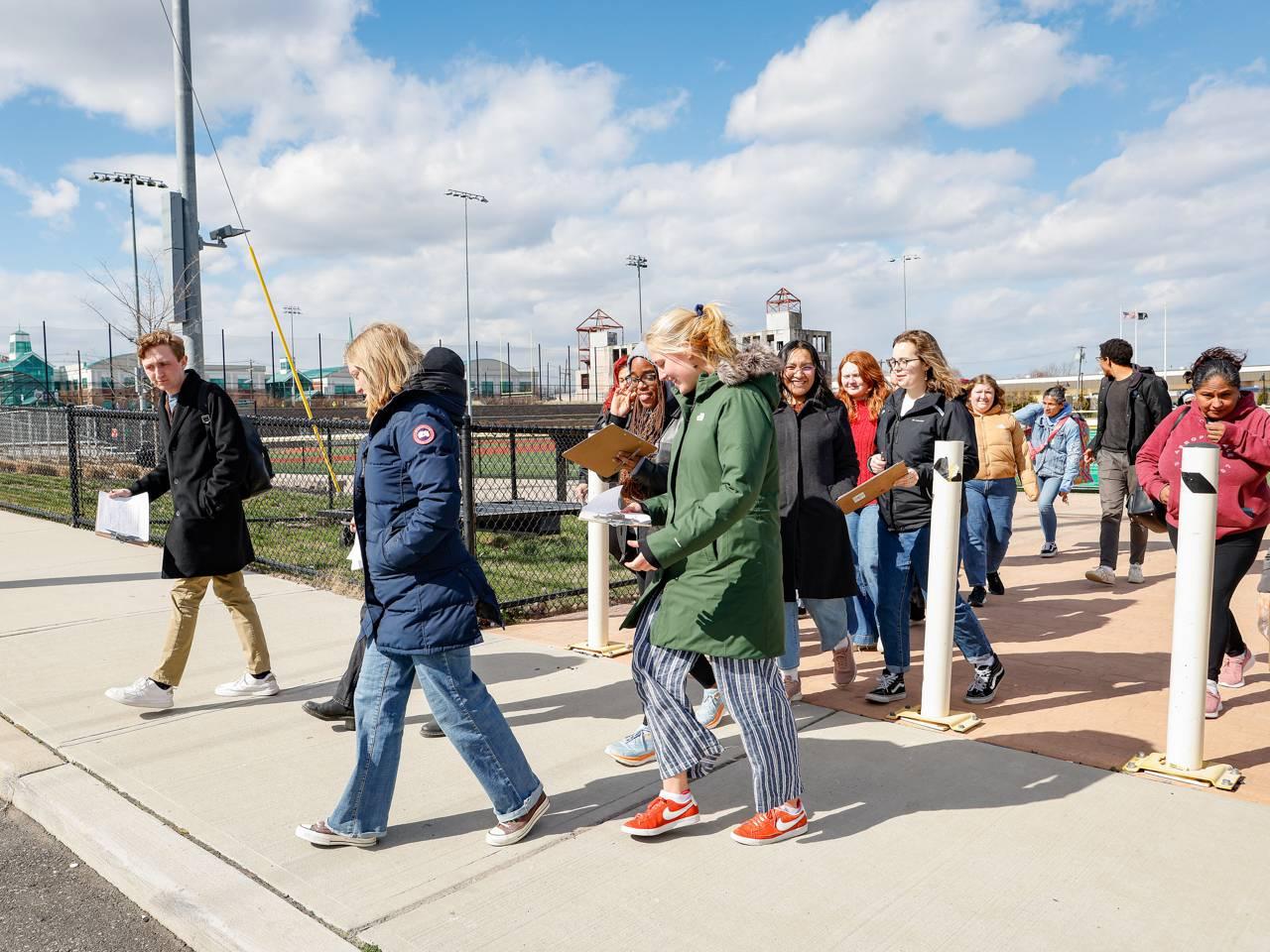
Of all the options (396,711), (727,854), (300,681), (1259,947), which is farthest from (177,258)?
(1259,947)

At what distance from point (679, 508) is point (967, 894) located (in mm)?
1430

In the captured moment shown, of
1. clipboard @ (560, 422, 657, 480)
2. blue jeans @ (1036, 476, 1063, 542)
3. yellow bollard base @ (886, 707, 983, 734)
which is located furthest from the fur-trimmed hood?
blue jeans @ (1036, 476, 1063, 542)

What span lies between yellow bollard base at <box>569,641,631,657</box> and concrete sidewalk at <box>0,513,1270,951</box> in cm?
71

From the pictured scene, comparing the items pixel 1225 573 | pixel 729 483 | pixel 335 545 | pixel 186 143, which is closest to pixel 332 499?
pixel 335 545

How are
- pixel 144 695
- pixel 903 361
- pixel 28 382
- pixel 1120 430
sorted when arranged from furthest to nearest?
pixel 28 382, pixel 1120 430, pixel 903 361, pixel 144 695

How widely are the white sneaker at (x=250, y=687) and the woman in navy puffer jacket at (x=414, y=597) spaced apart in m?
1.81

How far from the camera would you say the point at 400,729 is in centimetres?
321

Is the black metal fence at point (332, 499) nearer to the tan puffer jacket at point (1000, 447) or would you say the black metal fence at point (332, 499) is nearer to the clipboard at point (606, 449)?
the clipboard at point (606, 449)

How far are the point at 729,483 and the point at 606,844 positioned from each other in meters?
1.31

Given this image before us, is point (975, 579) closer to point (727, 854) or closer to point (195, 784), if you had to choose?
point (727, 854)

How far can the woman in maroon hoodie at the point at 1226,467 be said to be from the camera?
4.21 meters

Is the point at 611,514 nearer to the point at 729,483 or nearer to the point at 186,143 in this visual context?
the point at 729,483

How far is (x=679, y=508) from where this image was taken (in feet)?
10.3

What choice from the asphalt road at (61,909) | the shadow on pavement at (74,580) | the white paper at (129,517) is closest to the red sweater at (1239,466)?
the asphalt road at (61,909)
